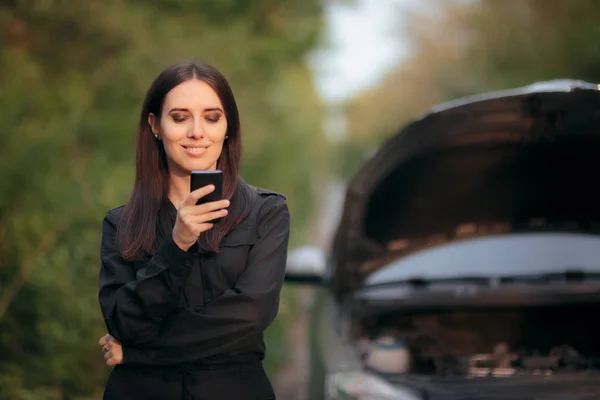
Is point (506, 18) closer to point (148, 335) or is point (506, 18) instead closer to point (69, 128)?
point (69, 128)

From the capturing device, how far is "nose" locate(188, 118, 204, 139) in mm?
2488

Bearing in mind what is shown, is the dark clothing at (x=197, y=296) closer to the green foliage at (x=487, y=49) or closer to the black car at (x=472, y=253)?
the black car at (x=472, y=253)

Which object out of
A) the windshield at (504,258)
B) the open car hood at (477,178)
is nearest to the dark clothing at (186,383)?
the open car hood at (477,178)

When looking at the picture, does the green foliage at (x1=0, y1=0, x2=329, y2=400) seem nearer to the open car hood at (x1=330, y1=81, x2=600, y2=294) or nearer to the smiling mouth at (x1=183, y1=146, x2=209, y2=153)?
the open car hood at (x1=330, y1=81, x2=600, y2=294)

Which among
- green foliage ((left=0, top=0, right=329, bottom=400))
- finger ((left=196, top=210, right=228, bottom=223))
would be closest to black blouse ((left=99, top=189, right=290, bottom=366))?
finger ((left=196, top=210, right=228, bottom=223))

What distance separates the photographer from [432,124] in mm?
3943

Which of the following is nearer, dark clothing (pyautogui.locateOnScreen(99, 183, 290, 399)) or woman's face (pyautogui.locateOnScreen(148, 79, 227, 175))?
dark clothing (pyautogui.locateOnScreen(99, 183, 290, 399))

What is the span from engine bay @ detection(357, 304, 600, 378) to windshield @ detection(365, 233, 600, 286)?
0.22m

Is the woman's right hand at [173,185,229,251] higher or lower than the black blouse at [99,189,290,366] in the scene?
higher

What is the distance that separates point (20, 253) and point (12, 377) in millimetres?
794

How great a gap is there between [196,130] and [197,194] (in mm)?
302

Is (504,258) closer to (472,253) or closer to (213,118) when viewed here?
(472,253)

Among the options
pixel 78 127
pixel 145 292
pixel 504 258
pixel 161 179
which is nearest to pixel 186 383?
pixel 145 292

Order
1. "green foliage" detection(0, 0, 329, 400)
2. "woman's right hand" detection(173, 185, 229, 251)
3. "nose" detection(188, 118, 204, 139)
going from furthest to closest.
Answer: "green foliage" detection(0, 0, 329, 400) → "nose" detection(188, 118, 204, 139) → "woman's right hand" detection(173, 185, 229, 251)
